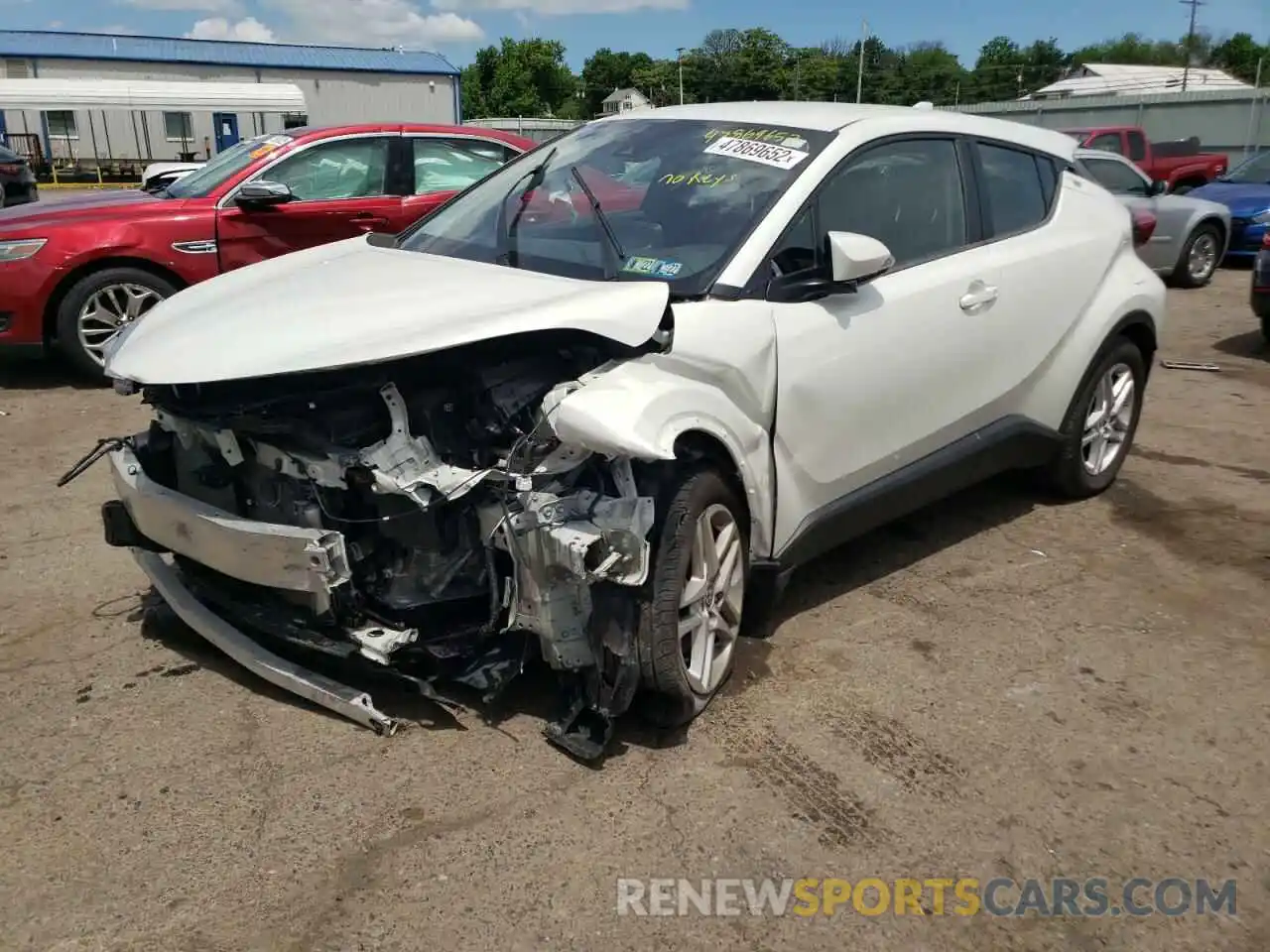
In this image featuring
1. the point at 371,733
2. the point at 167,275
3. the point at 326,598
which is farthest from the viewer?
the point at 167,275

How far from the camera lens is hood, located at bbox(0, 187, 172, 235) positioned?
701 centimetres

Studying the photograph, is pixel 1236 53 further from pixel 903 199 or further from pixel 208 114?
pixel 903 199

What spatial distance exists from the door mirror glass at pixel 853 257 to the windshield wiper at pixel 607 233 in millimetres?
681

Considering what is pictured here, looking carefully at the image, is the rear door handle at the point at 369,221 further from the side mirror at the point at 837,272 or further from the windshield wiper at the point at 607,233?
the side mirror at the point at 837,272

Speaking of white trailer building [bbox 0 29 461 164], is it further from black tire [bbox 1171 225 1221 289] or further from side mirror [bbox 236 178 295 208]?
side mirror [bbox 236 178 295 208]

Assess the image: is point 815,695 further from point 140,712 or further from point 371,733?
point 140,712

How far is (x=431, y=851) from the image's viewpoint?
8.82 feet

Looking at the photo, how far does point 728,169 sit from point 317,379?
1650mm

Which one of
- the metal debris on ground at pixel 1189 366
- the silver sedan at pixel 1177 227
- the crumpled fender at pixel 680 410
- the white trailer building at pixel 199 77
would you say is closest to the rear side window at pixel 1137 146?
the silver sedan at pixel 1177 227

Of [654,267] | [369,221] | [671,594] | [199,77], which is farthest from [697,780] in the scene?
[199,77]

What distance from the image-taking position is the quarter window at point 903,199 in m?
3.75

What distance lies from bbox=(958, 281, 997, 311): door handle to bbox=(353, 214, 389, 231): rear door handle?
4839mm

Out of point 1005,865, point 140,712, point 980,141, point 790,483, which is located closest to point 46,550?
point 140,712

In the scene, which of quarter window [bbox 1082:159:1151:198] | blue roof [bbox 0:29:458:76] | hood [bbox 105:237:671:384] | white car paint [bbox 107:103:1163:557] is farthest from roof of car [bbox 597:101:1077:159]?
blue roof [bbox 0:29:458:76]
